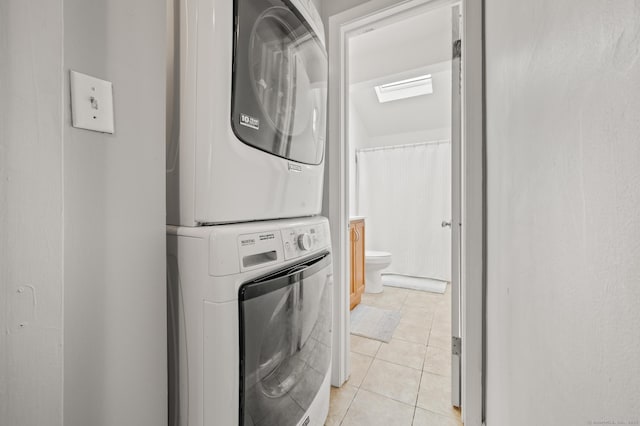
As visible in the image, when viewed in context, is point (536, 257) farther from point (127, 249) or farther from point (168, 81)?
point (168, 81)

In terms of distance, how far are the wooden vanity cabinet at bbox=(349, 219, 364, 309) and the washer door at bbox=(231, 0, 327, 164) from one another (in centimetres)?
133

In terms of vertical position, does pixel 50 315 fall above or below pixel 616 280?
below

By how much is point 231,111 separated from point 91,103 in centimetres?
28

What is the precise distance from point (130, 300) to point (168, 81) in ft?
1.97

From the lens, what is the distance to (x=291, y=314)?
832 millimetres

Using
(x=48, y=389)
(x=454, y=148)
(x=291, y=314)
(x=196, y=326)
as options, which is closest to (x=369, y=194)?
(x=454, y=148)

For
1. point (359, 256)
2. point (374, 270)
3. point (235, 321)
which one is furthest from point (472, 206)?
point (374, 270)

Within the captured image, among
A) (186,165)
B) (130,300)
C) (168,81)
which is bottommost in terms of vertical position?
(130,300)

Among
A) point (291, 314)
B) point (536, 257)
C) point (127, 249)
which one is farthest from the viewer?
point (291, 314)

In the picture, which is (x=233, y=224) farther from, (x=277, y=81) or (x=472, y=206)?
(x=472, y=206)

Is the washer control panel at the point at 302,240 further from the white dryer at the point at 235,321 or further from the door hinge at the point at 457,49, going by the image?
the door hinge at the point at 457,49

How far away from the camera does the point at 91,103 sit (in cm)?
51

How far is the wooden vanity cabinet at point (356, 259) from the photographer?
227 cm

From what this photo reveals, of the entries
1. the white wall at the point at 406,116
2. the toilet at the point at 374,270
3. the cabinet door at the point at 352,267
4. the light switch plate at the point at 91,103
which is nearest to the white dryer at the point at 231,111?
the light switch plate at the point at 91,103
